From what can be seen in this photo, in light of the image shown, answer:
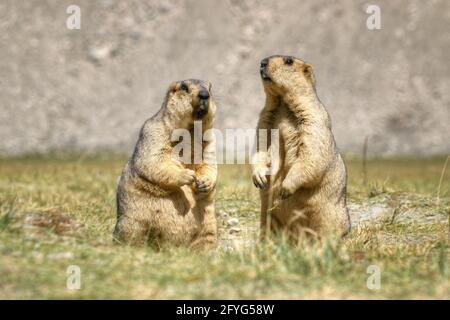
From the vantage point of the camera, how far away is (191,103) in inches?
333

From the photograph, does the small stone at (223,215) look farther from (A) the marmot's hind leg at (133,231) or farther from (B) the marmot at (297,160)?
(A) the marmot's hind leg at (133,231)

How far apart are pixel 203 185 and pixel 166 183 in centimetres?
38

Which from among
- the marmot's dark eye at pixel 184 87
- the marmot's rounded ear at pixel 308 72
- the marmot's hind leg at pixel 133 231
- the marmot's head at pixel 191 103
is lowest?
the marmot's hind leg at pixel 133 231

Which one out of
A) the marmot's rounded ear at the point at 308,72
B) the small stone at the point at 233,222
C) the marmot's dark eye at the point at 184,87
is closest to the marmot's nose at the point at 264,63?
the marmot's rounded ear at the point at 308,72

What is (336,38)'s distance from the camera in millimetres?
36719

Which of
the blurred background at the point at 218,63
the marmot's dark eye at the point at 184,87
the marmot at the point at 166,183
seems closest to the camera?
the marmot at the point at 166,183

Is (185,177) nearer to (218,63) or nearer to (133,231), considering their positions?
(133,231)

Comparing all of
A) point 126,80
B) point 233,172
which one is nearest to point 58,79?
point 126,80

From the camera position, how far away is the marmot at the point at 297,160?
27.8 feet

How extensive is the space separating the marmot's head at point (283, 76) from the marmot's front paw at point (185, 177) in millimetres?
1261

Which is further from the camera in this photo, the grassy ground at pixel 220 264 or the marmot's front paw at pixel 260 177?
the marmot's front paw at pixel 260 177

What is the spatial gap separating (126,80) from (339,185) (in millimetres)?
27854

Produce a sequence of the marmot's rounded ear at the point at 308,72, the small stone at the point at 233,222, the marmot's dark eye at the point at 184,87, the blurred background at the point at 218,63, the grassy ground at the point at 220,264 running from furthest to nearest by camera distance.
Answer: the blurred background at the point at 218,63 → the small stone at the point at 233,222 → the marmot's rounded ear at the point at 308,72 → the marmot's dark eye at the point at 184,87 → the grassy ground at the point at 220,264

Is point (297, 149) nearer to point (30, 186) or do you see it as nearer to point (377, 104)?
point (30, 186)
